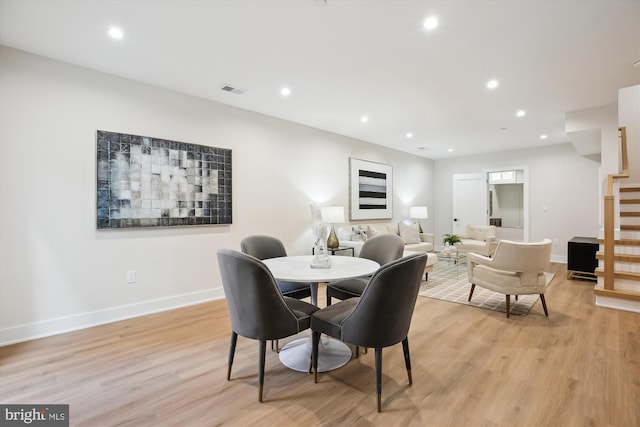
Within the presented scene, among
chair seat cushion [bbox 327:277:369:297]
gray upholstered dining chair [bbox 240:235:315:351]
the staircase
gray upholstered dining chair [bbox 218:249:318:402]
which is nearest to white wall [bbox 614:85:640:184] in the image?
A: the staircase

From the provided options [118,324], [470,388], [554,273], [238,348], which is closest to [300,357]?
[238,348]

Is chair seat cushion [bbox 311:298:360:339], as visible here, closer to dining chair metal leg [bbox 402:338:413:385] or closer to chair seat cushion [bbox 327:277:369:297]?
dining chair metal leg [bbox 402:338:413:385]

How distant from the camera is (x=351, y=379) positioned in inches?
83.0

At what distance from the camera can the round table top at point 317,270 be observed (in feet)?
6.64

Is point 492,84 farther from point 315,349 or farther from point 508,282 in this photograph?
point 315,349

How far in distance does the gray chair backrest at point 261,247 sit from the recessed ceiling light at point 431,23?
231 cm

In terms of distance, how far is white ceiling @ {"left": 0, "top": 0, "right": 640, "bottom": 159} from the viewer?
2.18 meters

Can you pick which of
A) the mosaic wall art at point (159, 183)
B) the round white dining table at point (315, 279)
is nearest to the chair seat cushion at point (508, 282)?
the round white dining table at point (315, 279)

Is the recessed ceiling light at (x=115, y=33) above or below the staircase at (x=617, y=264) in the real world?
above

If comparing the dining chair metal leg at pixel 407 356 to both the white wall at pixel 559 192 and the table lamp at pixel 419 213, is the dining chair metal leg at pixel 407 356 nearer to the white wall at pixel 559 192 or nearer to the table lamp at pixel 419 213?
the table lamp at pixel 419 213

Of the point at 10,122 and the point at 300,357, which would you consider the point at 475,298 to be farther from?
the point at 10,122

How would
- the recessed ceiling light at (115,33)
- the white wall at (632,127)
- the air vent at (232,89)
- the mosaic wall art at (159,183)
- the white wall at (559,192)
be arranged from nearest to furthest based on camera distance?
the recessed ceiling light at (115,33)
the mosaic wall art at (159,183)
the air vent at (232,89)
the white wall at (632,127)
the white wall at (559,192)

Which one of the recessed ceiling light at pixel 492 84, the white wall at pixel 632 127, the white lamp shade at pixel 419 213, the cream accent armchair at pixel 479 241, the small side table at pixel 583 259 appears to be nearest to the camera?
the recessed ceiling light at pixel 492 84

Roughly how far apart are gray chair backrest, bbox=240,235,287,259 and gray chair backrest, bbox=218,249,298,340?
3.43 ft
